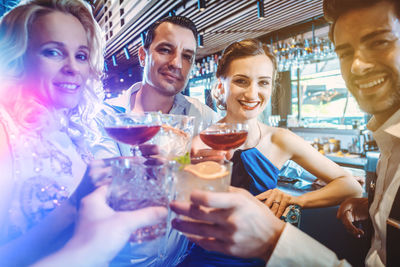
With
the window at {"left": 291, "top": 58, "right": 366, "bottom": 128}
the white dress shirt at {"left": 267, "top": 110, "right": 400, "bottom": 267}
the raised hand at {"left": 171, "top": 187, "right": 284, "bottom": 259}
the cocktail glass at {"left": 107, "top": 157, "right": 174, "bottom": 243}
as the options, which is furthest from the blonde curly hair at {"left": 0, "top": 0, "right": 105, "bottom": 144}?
the window at {"left": 291, "top": 58, "right": 366, "bottom": 128}

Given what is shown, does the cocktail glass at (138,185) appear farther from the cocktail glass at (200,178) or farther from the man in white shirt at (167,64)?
the man in white shirt at (167,64)

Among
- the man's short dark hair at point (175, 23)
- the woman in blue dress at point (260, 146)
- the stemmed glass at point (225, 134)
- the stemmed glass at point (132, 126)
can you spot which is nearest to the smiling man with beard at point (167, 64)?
the man's short dark hair at point (175, 23)

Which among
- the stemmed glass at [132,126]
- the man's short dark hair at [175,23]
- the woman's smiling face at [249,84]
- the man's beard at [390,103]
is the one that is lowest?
the stemmed glass at [132,126]

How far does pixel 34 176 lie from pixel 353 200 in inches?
73.3

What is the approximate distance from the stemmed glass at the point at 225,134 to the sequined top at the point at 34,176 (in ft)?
2.53

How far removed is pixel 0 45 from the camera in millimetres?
1274

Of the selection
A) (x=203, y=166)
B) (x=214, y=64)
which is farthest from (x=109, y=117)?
(x=214, y=64)

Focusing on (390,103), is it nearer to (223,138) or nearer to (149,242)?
(223,138)

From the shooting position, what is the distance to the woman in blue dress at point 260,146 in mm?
1855

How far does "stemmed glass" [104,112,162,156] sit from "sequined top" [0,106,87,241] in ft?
1.18

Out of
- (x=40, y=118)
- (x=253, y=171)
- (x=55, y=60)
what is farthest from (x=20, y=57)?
(x=253, y=171)

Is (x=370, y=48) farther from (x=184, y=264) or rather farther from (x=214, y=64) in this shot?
(x=214, y=64)

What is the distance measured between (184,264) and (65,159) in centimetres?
100

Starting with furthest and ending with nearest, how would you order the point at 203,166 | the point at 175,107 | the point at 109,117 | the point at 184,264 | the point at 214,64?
the point at 214,64
the point at 175,107
the point at 184,264
the point at 109,117
the point at 203,166
